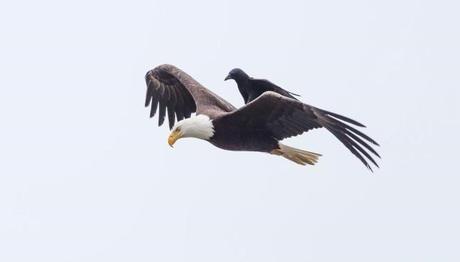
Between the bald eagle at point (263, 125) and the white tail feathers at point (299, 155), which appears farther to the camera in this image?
the white tail feathers at point (299, 155)

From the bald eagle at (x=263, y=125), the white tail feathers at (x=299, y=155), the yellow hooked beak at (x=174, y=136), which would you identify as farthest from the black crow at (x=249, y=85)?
the yellow hooked beak at (x=174, y=136)

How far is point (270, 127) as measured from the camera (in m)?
13.4

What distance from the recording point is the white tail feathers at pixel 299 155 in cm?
1403

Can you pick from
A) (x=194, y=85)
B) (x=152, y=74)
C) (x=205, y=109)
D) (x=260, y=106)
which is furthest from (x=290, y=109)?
(x=152, y=74)

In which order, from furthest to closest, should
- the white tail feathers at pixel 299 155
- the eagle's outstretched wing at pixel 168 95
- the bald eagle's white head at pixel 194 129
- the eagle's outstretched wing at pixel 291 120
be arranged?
the eagle's outstretched wing at pixel 168 95 → the white tail feathers at pixel 299 155 → the bald eagle's white head at pixel 194 129 → the eagle's outstretched wing at pixel 291 120

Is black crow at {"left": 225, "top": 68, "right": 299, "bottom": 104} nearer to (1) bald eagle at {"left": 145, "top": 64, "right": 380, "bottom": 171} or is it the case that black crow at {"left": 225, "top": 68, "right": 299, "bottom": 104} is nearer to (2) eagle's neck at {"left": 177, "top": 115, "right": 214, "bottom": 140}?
(1) bald eagle at {"left": 145, "top": 64, "right": 380, "bottom": 171}

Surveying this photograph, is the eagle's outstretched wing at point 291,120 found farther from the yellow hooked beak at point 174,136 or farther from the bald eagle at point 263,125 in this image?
the yellow hooked beak at point 174,136

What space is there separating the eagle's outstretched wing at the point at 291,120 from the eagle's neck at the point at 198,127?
0.60 feet

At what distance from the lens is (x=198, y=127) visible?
13.7 meters

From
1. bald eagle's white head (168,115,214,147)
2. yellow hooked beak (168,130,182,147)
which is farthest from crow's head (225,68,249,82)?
yellow hooked beak (168,130,182,147)

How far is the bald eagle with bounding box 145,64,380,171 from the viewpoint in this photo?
1252 cm

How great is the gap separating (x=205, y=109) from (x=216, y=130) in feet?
2.48

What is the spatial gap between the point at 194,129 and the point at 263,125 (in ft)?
2.70

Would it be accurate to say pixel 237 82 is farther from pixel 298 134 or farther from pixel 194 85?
pixel 298 134
